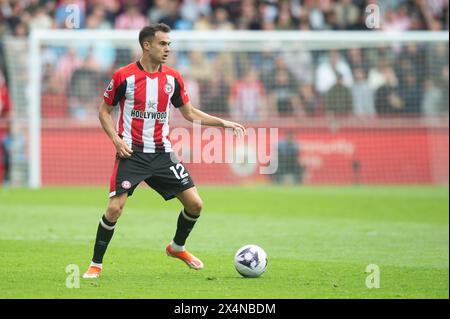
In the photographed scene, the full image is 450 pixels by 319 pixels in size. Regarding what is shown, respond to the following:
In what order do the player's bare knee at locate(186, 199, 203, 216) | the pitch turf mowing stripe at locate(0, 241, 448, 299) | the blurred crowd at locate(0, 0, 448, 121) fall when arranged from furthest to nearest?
the blurred crowd at locate(0, 0, 448, 121) < the player's bare knee at locate(186, 199, 203, 216) < the pitch turf mowing stripe at locate(0, 241, 448, 299)

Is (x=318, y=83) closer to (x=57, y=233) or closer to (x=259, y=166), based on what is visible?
(x=259, y=166)

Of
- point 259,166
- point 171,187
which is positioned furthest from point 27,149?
point 171,187

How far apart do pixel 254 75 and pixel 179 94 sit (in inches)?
535

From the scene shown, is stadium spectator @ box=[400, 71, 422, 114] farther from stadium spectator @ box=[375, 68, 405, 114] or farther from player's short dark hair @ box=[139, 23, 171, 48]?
player's short dark hair @ box=[139, 23, 171, 48]

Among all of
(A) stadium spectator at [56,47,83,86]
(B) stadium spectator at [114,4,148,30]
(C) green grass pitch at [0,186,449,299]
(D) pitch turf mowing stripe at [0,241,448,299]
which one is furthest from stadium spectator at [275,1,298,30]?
(D) pitch turf mowing stripe at [0,241,448,299]

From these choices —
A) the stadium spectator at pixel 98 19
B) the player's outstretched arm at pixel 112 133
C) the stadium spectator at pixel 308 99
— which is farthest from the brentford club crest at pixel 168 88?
the stadium spectator at pixel 98 19

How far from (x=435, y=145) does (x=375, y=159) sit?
1497 mm

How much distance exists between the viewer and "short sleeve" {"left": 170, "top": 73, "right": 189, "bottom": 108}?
10.0 m

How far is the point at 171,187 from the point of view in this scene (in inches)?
390

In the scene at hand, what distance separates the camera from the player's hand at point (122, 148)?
951 cm

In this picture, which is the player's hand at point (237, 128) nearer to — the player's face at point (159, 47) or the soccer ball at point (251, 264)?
the player's face at point (159, 47)

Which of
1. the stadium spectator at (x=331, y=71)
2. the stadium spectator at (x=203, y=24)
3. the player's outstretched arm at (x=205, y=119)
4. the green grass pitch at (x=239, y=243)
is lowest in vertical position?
the green grass pitch at (x=239, y=243)

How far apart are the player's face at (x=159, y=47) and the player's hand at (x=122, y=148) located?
945 mm

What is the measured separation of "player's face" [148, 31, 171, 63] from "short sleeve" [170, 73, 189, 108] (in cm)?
37
